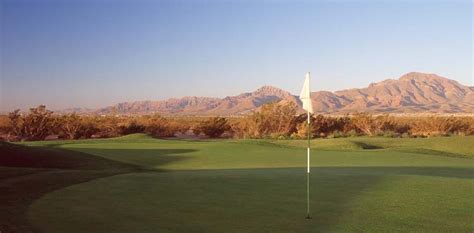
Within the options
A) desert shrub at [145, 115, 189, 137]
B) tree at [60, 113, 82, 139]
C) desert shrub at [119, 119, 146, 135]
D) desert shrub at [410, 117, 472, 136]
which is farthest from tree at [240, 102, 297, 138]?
tree at [60, 113, 82, 139]

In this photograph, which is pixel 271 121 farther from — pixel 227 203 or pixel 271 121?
pixel 227 203

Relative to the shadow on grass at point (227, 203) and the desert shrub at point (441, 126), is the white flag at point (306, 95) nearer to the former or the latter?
the shadow on grass at point (227, 203)

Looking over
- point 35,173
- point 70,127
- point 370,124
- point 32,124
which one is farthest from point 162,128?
point 35,173

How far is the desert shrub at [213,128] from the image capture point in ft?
172

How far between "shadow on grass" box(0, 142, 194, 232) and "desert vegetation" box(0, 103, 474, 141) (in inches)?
924

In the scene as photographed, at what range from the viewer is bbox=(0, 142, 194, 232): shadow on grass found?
9280 mm

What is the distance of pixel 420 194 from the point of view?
→ 10984 millimetres

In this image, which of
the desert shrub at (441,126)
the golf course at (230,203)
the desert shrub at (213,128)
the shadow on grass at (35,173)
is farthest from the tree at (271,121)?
the golf course at (230,203)

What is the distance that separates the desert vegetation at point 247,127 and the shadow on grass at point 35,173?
23458 millimetres

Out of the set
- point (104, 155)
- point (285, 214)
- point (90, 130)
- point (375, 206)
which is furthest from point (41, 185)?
point (90, 130)

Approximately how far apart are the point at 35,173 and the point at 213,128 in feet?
124

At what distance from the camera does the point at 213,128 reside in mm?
52562

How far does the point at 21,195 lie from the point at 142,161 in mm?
11126

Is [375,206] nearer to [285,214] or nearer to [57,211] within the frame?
[285,214]
